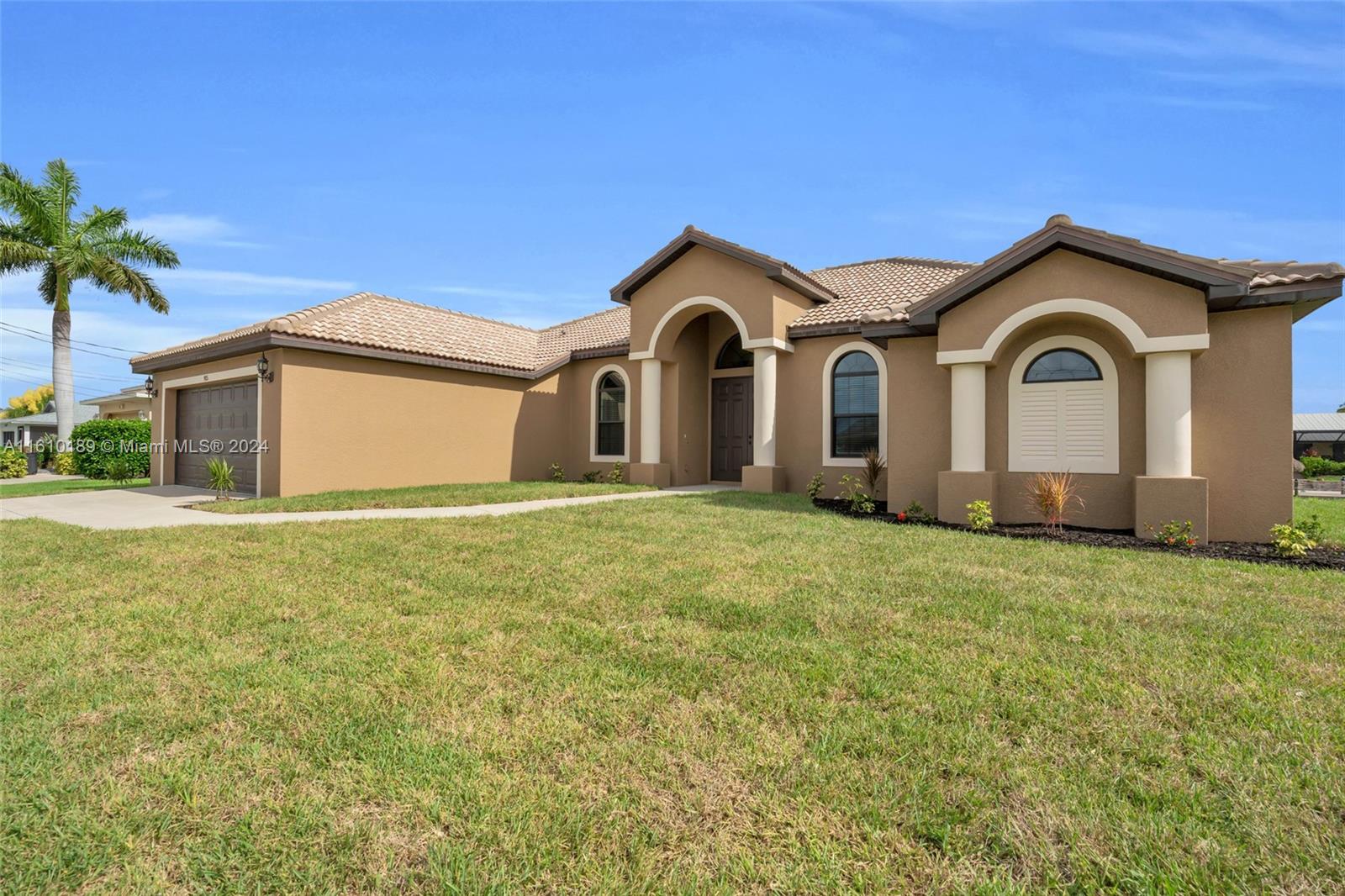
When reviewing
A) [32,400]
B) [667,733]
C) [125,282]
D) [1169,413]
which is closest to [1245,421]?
[1169,413]

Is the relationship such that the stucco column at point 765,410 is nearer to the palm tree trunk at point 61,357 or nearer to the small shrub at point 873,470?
the small shrub at point 873,470

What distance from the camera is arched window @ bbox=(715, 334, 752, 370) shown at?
17859 millimetres

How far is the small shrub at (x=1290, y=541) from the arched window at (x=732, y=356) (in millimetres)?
11649

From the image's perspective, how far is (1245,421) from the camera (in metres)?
8.86

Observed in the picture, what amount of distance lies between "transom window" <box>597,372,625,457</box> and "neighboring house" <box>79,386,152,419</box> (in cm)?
2707

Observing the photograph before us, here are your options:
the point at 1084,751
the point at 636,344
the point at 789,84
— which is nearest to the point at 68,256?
the point at 636,344

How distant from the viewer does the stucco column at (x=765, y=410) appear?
1487cm

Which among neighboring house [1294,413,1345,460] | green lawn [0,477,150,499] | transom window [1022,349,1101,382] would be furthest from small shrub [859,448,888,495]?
neighboring house [1294,413,1345,460]

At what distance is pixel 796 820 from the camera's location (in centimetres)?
261

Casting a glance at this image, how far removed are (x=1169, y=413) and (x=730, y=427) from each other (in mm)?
10573

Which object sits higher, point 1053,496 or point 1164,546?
point 1053,496

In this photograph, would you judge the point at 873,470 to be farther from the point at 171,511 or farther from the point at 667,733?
the point at 171,511

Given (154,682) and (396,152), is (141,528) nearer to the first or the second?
(154,682)

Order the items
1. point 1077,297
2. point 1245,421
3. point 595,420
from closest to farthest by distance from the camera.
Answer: point 1245,421
point 1077,297
point 595,420
